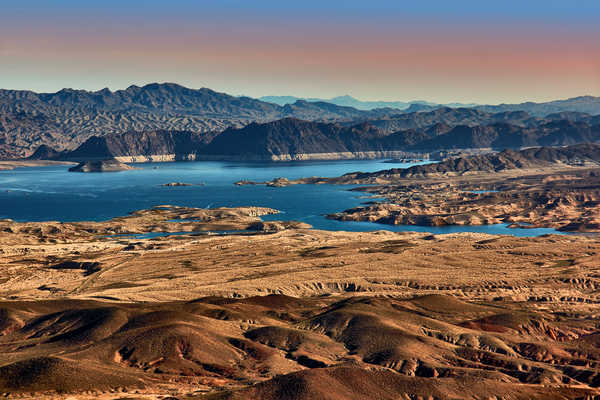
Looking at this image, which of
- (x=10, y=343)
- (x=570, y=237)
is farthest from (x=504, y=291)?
(x=10, y=343)

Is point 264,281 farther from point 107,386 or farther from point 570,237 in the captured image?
point 570,237

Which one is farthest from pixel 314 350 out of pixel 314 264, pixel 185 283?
pixel 314 264

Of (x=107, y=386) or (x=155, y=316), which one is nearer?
(x=107, y=386)

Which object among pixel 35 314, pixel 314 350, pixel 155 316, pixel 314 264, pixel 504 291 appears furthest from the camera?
pixel 314 264

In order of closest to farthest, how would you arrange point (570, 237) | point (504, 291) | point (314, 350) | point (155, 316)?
point (314, 350) < point (155, 316) < point (504, 291) < point (570, 237)

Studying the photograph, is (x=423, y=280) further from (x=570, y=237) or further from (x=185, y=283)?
(x=570, y=237)

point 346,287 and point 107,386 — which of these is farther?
point 346,287
